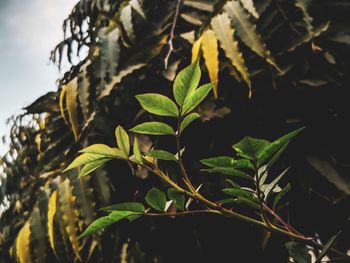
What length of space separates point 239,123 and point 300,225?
21 cm

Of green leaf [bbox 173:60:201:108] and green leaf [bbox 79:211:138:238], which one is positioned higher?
green leaf [bbox 173:60:201:108]

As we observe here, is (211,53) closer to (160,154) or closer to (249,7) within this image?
(249,7)

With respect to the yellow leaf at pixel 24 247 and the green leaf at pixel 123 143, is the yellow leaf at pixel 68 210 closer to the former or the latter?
the yellow leaf at pixel 24 247

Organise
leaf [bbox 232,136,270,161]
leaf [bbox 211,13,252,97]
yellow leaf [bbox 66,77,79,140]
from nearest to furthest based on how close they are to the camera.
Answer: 1. leaf [bbox 232,136,270,161]
2. leaf [bbox 211,13,252,97]
3. yellow leaf [bbox 66,77,79,140]

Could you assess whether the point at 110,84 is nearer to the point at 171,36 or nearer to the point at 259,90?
the point at 171,36

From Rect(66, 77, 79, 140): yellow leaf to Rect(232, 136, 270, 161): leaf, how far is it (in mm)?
547

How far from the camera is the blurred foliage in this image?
24.3 inches

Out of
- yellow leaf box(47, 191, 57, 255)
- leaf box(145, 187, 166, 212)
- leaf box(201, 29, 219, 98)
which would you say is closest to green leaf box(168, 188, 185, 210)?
leaf box(145, 187, 166, 212)

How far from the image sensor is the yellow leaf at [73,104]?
27.3 inches

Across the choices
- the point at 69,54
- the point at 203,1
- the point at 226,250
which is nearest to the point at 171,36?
the point at 203,1

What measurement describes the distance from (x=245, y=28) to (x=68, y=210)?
1.38 ft

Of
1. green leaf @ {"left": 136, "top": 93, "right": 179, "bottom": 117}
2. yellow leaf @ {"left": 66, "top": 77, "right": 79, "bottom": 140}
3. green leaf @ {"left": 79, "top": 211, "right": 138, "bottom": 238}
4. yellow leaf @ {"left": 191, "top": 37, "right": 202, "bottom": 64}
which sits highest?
yellow leaf @ {"left": 66, "top": 77, "right": 79, "bottom": 140}

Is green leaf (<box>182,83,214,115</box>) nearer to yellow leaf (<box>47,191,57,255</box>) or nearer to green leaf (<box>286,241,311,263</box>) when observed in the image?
green leaf (<box>286,241,311,263</box>)

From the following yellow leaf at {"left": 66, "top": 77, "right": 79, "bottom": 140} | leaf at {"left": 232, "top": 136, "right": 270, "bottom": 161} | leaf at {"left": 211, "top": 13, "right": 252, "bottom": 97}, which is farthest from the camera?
yellow leaf at {"left": 66, "top": 77, "right": 79, "bottom": 140}
